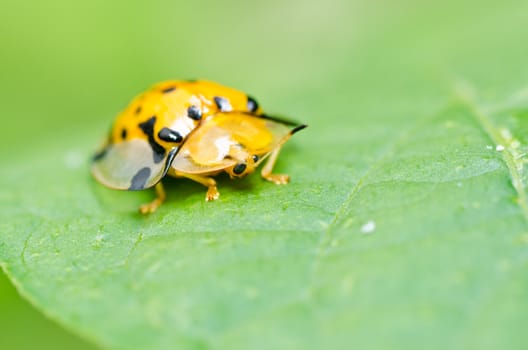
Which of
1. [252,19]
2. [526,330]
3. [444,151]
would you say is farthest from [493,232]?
[252,19]

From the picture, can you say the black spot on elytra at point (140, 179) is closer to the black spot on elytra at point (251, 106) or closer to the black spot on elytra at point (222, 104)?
the black spot on elytra at point (222, 104)

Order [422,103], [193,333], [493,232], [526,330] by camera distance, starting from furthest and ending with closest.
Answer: [422,103]
[493,232]
[193,333]
[526,330]

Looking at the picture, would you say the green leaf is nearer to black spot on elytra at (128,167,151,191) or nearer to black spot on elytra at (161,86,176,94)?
black spot on elytra at (128,167,151,191)

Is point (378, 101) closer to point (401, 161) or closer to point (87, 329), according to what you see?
point (401, 161)

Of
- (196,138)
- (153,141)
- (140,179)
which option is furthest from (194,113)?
(140,179)

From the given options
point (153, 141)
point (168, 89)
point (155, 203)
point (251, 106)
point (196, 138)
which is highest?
point (251, 106)

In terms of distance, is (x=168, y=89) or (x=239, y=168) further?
(x=168, y=89)

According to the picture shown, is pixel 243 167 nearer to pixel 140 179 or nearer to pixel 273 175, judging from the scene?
pixel 273 175
